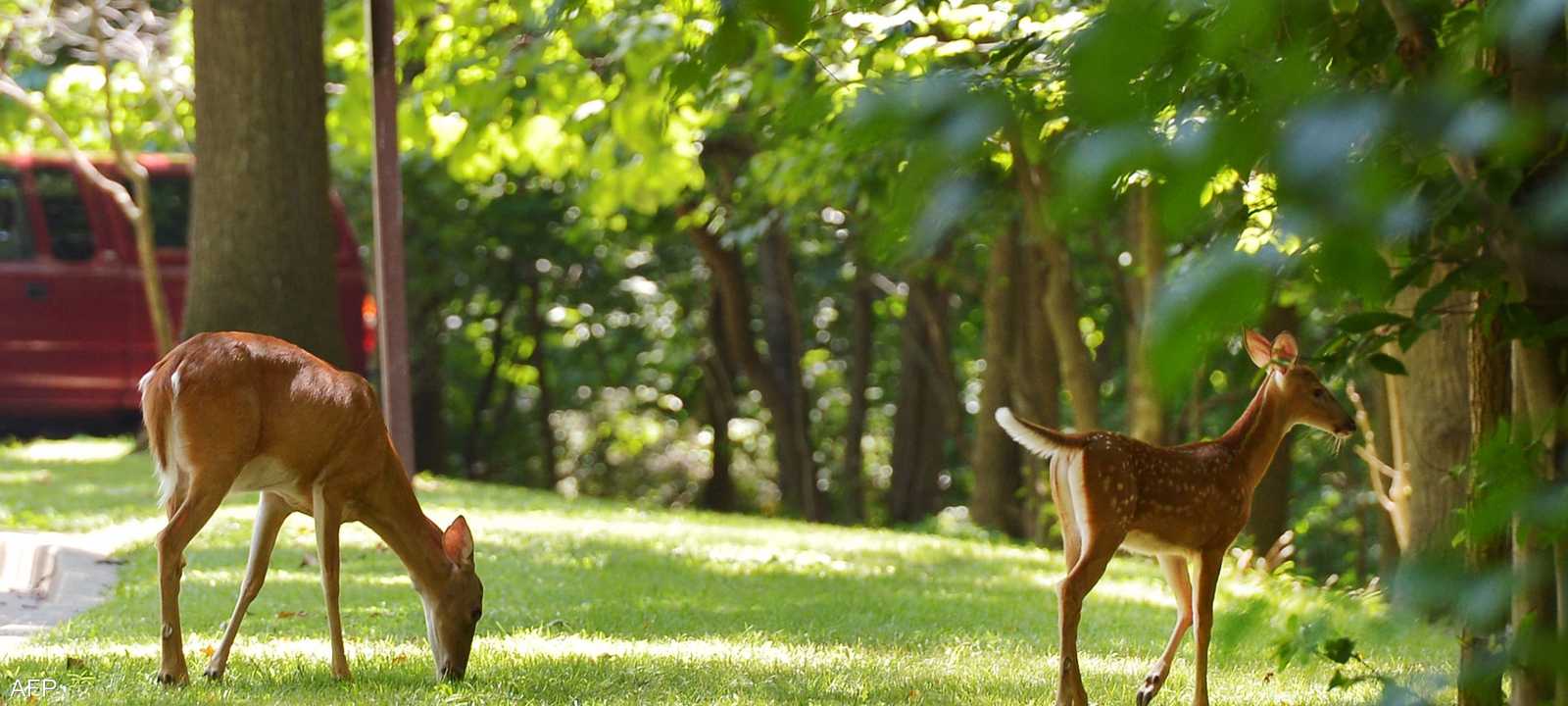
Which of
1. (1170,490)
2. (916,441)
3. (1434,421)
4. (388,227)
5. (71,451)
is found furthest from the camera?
(916,441)

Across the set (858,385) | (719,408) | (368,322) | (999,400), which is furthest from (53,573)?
(719,408)

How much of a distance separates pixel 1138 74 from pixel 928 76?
415 mm

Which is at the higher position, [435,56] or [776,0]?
[435,56]

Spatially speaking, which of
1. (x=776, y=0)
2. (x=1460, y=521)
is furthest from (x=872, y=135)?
(x=1460, y=521)

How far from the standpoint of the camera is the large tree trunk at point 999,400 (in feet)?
62.9

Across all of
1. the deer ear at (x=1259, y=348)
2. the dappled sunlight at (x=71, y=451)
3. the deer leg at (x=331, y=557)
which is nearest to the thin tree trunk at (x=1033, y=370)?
the dappled sunlight at (x=71, y=451)

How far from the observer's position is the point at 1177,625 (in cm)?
628

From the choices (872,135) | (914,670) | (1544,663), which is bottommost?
(914,670)

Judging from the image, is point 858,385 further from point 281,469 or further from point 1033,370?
point 281,469

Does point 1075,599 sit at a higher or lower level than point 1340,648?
lower

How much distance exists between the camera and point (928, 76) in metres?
1.62

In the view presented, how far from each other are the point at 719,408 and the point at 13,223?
1047 centimetres

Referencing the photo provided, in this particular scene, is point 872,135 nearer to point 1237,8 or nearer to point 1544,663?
point 1237,8

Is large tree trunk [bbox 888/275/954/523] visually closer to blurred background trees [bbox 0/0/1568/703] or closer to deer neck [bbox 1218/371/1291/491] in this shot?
blurred background trees [bbox 0/0/1568/703]
